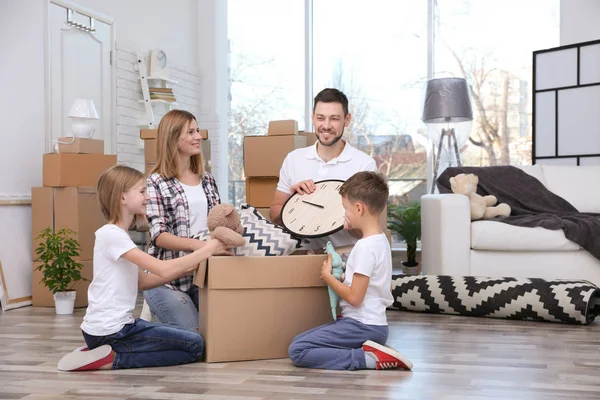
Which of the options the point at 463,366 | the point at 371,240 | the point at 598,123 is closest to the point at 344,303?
the point at 371,240

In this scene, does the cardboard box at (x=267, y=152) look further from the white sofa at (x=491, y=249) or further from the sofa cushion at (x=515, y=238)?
the sofa cushion at (x=515, y=238)

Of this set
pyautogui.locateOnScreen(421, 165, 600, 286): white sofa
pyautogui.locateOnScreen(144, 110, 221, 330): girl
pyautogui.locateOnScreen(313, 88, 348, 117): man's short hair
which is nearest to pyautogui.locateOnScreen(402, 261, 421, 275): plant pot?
pyautogui.locateOnScreen(421, 165, 600, 286): white sofa

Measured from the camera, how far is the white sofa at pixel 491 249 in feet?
14.4

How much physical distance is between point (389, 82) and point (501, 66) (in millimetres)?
1013

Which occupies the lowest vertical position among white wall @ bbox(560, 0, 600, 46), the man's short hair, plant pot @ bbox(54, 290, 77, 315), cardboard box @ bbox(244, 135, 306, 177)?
plant pot @ bbox(54, 290, 77, 315)

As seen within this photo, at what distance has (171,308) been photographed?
303cm

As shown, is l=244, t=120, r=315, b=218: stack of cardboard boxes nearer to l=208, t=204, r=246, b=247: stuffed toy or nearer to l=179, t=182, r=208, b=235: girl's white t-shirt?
l=179, t=182, r=208, b=235: girl's white t-shirt

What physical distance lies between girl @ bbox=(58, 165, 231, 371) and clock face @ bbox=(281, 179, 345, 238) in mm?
408

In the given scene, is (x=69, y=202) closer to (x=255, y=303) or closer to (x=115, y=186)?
(x=115, y=186)

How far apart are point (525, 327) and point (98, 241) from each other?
6.89ft

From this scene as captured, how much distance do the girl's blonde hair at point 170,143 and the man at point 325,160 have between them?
1.68ft

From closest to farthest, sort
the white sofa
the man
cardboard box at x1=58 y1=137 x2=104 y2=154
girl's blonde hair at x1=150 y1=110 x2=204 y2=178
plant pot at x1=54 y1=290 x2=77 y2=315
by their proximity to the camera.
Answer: girl's blonde hair at x1=150 y1=110 x2=204 y2=178 → the man → plant pot at x1=54 y1=290 x2=77 y2=315 → the white sofa → cardboard box at x1=58 y1=137 x2=104 y2=154

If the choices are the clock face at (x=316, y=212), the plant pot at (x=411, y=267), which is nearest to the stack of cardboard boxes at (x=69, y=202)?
the clock face at (x=316, y=212)

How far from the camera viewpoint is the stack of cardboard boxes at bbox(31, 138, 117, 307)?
15.0 ft
